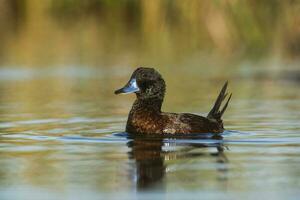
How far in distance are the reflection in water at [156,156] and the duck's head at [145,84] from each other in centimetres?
77

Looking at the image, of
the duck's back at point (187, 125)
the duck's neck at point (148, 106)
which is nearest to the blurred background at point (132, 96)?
the duck's back at point (187, 125)

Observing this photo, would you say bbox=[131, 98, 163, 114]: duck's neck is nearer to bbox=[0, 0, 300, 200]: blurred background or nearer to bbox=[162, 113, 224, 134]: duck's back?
bbox=[162, 113, 224, 134]: duck's back

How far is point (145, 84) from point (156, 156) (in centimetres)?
204

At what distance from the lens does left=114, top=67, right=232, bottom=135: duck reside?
32.5ft

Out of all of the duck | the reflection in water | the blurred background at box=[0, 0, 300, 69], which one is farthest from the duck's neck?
the blurred background at box=[0, 0, 300, 69]

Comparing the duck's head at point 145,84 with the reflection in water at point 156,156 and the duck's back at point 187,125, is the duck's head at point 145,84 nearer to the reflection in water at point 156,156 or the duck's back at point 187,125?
the duck's back at point 187,125

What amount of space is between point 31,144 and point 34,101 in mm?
4310

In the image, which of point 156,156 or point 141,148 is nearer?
point 156,156

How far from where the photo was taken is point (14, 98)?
14.0 metres

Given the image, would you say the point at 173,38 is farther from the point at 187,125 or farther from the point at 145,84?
the point at 187,125

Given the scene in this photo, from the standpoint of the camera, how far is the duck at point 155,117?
32.5 feet

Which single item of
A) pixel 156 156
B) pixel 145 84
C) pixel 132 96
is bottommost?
pixel 156 156

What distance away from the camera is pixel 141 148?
900 cm

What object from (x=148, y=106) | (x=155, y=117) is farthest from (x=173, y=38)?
(x=155, y=117)
